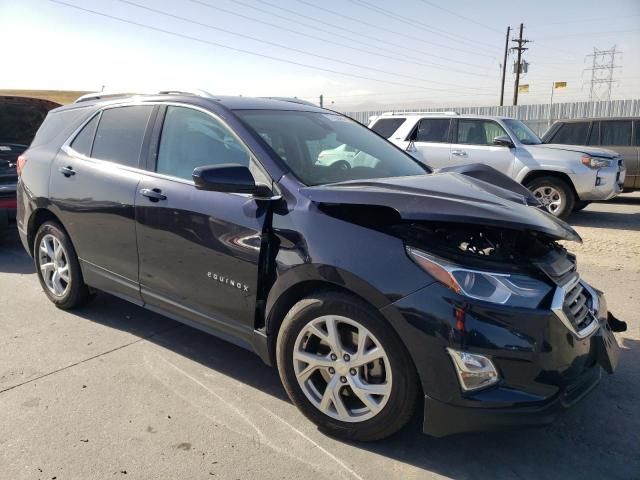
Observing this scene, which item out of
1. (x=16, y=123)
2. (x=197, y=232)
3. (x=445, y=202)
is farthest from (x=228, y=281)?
(x=16, y=123)

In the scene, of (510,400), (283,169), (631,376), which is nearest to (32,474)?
(283,169)

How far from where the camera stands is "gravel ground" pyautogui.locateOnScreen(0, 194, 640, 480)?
96.8 inches

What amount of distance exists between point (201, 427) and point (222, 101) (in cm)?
202

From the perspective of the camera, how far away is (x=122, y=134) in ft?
12.6

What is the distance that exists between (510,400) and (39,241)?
412cm

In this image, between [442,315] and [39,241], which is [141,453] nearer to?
[442,315]

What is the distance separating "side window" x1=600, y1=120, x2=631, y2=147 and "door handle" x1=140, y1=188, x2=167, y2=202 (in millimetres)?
10432

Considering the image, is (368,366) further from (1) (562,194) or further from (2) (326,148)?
(1) (562,194)

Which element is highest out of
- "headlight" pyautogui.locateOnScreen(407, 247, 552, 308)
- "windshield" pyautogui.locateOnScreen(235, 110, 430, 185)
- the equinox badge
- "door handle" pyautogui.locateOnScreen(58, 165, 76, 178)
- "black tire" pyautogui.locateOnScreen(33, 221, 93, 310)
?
"windshield" pyautogui.locateOnScreen(235, 110, 430, 185)

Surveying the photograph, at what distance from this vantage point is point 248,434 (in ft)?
8.95

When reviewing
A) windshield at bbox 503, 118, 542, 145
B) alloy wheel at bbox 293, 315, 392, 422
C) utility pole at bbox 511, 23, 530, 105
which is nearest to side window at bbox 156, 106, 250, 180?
alloy wheel at bbox 293, 315, 392, 422

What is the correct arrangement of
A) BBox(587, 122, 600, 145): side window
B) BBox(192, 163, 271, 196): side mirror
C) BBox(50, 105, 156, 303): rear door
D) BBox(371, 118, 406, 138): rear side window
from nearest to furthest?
BBox(192, 163, 271, 196): side mirror → BBox(50, 105, 156, 303): rear door → BBox(371, 118, 406, 138): rear side window → BBox(587, 122, 600, 145): side window

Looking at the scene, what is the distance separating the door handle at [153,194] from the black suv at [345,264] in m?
0.01

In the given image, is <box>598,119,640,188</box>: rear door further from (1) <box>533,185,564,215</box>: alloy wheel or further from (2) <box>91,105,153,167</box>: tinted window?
(2) <box>91,105,153,167</box>: tinted window
